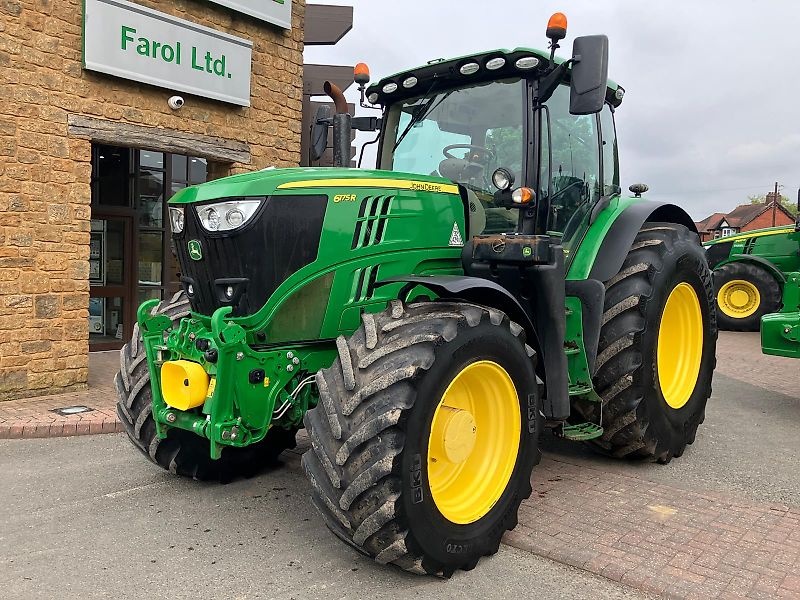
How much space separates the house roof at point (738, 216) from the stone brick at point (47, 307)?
192 ft

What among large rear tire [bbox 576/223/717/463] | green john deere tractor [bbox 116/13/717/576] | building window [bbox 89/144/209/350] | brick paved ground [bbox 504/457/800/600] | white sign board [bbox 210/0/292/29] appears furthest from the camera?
building window [bbox 89/144/209/350]

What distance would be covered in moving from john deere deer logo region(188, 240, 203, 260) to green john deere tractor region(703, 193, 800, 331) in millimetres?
12834

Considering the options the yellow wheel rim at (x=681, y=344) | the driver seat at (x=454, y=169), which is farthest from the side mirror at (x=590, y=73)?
the yellow wheel rim at (x=681, y=344)

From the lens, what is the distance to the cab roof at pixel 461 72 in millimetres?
4219

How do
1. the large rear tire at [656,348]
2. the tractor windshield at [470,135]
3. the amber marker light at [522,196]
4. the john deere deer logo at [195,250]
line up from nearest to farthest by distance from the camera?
the john deere deer logo at [195,250] < the amber marker light at [522,196] < the tractor windshield at [470,135] < the large rear tire at [656,348]

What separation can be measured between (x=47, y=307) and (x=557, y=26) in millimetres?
5611

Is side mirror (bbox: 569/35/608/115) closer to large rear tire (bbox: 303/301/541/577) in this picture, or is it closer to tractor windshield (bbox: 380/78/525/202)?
tractor windshield (bbox: 380/78/525/202)

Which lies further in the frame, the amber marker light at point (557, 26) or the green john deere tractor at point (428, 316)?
the amber marker light at point (557, 26)

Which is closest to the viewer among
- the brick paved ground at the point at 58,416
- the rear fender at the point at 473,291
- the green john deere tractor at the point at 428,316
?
the green john deere tractor at the point at 428,316

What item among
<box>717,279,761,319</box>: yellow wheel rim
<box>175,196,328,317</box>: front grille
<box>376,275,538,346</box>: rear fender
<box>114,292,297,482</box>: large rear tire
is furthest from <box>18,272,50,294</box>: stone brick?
<box>717,279,761,319</box>: yellow wheel rim

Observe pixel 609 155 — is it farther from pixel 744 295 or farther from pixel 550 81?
pixel 744 295

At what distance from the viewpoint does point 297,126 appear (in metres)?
9.30

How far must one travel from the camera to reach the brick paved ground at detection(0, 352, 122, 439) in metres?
5.91

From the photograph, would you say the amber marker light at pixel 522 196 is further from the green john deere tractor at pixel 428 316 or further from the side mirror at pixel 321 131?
the side mirror at pixel 321 131
